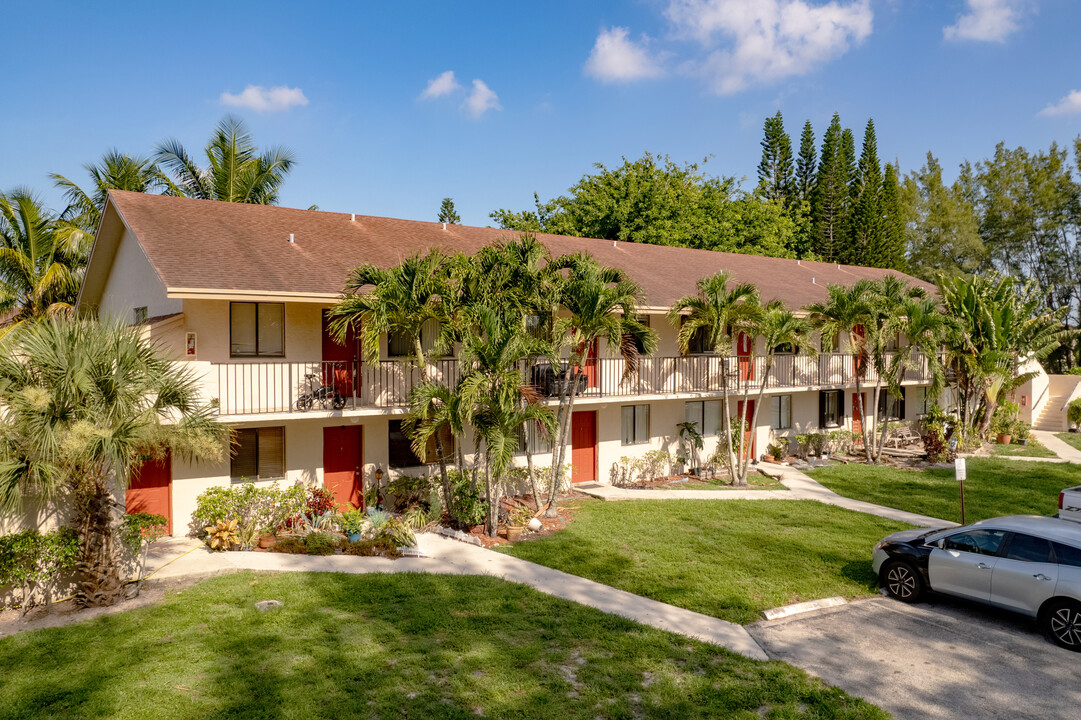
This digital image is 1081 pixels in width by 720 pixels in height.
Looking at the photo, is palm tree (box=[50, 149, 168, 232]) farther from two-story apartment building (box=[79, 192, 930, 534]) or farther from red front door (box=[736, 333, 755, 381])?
red front door (box=[736, 333, 755, 381])

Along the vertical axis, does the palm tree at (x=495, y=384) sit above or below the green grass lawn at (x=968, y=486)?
above

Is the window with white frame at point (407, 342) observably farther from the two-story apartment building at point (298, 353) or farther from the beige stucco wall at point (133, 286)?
the beige stucco wall at point (133, 286)

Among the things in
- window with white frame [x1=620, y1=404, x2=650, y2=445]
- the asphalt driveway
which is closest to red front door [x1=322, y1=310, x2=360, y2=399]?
window with white frame [x1=620, y1=404, x2=650, y2=445]

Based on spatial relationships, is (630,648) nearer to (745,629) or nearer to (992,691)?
(745,629)

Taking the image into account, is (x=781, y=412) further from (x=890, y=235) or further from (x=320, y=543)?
(x=890, y=235)

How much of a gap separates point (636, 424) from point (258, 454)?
36.1 ft

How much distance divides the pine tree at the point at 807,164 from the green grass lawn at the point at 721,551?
1592 inches

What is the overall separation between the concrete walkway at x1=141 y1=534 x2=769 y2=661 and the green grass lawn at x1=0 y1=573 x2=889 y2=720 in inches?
22.6

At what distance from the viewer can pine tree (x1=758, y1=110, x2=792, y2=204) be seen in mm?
52719

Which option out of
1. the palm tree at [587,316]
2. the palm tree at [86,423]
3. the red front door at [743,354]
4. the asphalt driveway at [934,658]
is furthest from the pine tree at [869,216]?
the palm tree at [86,423]

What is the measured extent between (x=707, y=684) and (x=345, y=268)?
A: 12.3m

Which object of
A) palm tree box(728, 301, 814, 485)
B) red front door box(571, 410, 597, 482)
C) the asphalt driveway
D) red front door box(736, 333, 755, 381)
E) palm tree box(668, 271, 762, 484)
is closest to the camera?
the asphalt driveway

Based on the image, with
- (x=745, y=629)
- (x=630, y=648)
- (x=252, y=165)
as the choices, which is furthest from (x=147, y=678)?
(x=252, y=165)

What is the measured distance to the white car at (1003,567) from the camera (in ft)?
32.0
